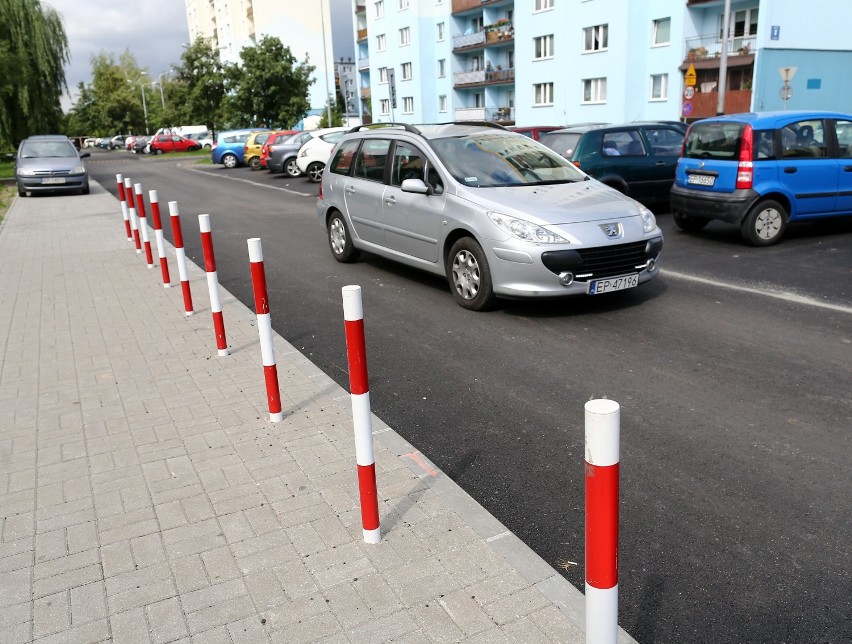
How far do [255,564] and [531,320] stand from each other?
443 cm

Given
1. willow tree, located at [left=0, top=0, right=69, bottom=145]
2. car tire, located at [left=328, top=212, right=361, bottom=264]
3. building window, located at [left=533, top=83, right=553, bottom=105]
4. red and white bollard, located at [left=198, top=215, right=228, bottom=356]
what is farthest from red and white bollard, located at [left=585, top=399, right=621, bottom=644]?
building window, located at [left=533, top=83, right=553, bottom=105]

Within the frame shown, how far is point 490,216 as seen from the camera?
7.22m

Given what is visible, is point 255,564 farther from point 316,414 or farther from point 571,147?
point 571,147

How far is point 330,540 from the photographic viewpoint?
3.48 m

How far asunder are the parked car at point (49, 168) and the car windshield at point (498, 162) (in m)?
18.9

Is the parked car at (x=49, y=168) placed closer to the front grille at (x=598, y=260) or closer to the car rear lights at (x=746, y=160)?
the car rear lights at (x=746, y=160)

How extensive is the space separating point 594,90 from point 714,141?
3108 centimetres

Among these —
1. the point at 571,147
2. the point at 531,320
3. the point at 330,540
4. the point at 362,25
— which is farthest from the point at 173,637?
the point at 362,25

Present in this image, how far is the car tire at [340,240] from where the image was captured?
10.1 meters

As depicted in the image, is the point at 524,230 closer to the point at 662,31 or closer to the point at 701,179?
the point at 701,179

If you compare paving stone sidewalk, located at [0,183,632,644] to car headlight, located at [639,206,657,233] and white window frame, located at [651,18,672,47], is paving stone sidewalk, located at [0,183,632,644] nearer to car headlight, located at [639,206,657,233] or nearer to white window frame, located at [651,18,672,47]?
car headlight, located at [639,206,657,233]

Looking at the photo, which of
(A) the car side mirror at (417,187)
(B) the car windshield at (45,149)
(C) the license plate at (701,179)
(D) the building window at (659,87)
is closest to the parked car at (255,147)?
(B) the car windshield at (45,149)

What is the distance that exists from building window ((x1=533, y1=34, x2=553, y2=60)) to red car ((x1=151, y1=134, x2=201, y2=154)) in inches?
1227

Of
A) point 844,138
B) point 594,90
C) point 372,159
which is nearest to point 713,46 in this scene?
point 594,90
